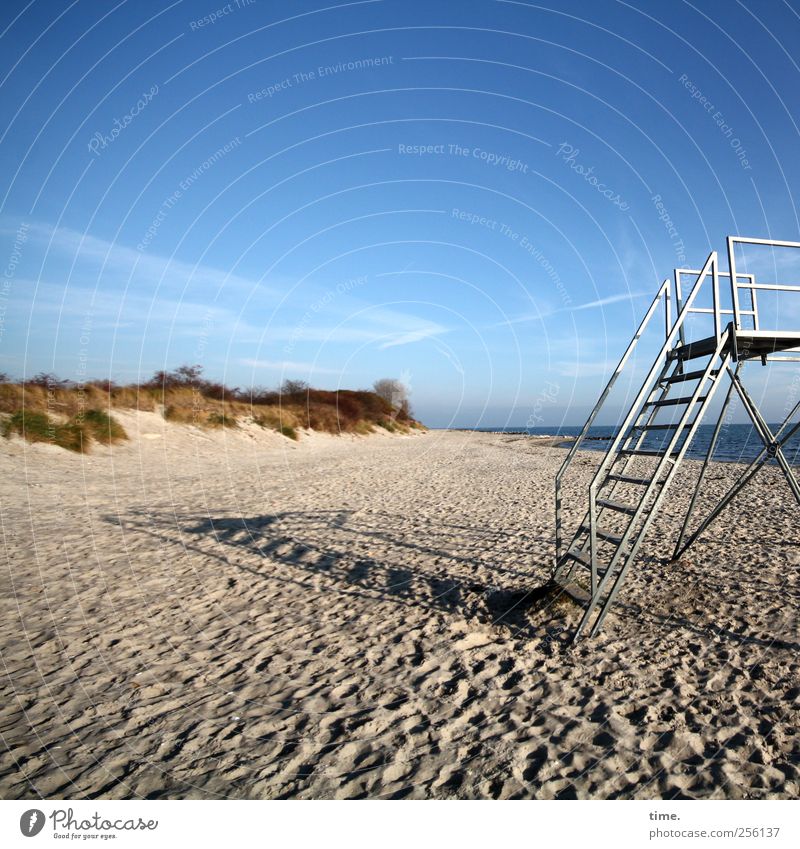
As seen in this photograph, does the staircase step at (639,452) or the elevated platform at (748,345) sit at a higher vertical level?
the elevated platform at (748,345)

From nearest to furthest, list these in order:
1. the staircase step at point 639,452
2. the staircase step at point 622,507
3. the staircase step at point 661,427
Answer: the staircase step at point 622,507 < the staircase step at point 661,427 < the staircase step at point 639,452

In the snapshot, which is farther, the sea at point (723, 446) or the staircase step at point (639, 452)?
the sea at point (723, 446)

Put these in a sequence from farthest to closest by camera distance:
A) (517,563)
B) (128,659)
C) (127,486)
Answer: (127,486) < (517,563) < (128,659)

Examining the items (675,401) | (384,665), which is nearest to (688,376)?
(675,401)

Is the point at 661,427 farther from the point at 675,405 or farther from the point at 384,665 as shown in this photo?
the point at 384,665

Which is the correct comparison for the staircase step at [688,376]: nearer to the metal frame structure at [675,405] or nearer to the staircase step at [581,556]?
the metal frame structure at [675,405]

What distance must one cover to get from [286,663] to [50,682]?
→ 2258 millimetres

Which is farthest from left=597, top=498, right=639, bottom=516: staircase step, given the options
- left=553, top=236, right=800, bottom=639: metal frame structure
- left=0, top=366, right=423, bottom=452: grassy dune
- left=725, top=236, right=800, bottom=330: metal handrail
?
left=0, top=366, right=423, bottom=452: grassy dune

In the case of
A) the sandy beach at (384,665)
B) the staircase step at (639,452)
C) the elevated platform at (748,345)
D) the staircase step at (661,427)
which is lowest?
the sandy beach at (384,665)

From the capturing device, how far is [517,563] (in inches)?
309

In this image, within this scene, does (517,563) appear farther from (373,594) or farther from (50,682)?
(50,682)

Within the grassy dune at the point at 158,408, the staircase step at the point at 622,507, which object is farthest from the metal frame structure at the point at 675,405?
the grassy dune at the point at 158,408

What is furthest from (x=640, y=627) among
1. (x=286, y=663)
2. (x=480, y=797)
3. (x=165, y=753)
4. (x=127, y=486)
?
(x=127, y=486)

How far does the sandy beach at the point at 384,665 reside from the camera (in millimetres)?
3473
